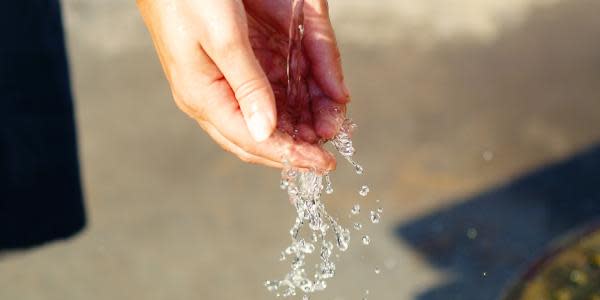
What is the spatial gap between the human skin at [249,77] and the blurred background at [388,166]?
1.99 feet

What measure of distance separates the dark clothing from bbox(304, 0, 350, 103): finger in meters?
0.87

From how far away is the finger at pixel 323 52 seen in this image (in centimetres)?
116

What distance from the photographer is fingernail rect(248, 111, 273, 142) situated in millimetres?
986

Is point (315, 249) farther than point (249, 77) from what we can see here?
Yes

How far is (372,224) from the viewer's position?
1711 millimetres

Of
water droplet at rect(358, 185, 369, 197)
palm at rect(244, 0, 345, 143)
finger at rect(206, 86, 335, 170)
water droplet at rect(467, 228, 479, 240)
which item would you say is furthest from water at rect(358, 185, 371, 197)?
finger at rect(206, 86, 335, 170)

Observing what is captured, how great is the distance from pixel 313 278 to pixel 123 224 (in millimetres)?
487

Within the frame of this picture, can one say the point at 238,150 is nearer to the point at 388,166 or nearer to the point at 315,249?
the point at 315,249

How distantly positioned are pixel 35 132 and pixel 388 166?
92 centimetres

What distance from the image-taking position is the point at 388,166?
5.93 ft

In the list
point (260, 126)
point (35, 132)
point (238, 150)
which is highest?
point (260, 126)

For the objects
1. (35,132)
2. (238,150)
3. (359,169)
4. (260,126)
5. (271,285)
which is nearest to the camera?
(260,126)

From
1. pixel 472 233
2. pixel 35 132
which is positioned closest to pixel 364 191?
pixel 472 233

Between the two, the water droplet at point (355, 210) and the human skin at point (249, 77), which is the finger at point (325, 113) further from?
the water droplet at point (355, 210)
